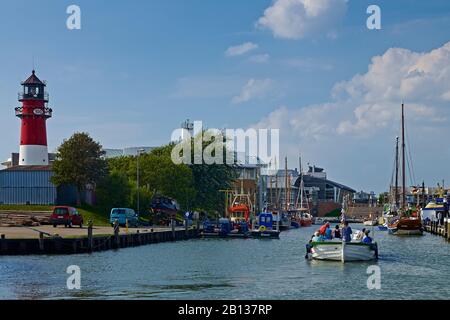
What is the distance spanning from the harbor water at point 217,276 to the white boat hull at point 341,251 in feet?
2.66

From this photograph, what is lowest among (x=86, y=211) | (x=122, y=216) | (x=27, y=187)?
(x=122, y=216)

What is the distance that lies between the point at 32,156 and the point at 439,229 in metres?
54.0

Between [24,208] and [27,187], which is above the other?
[27,187]

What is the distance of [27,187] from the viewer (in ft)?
293

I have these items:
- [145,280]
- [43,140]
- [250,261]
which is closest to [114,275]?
[145,280]

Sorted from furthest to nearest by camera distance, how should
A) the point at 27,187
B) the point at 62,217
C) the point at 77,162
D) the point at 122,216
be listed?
the point at 27,187, the point at 77,162, the point at 122,216, the point at 62,217

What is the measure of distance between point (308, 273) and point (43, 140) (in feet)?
209

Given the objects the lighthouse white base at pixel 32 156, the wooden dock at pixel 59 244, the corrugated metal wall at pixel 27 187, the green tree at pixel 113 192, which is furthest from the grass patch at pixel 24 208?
the wooden dock at pixel 59 244

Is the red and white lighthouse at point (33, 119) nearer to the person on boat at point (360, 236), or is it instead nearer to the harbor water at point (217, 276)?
the harbor water at point (217, 276)

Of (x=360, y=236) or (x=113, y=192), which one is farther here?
(x=113, y=192)

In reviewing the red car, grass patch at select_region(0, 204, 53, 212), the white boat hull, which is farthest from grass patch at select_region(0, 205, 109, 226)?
the white boat hull

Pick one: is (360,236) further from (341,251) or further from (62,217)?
(62,217)

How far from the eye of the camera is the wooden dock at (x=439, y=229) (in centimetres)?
8967

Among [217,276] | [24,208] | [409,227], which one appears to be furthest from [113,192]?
[217,276]
